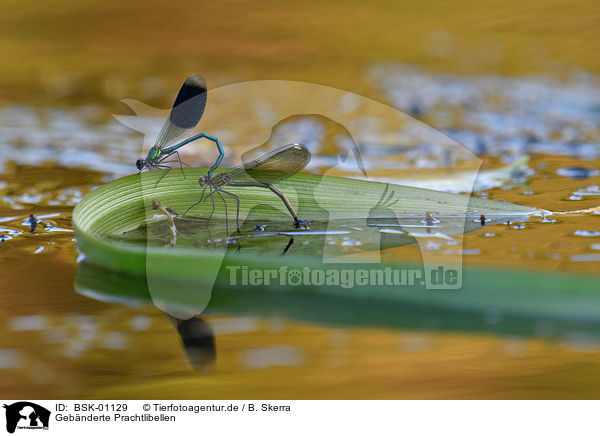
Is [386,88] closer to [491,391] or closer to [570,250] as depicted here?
[570,250]

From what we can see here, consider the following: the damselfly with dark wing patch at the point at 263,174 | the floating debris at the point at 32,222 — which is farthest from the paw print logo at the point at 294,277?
the floating debris at the point at 32,222

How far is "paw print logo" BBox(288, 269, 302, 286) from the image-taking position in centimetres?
53

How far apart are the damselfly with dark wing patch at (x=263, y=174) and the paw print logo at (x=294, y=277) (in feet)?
0.92

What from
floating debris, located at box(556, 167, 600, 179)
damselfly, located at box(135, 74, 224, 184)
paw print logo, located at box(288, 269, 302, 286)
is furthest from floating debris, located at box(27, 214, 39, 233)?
floating debris, located at box(556, 167, 600, 179)

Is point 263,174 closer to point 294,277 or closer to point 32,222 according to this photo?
point 294,277

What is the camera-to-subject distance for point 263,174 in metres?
0.83

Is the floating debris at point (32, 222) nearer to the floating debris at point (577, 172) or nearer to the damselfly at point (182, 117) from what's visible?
the damselfly at point (182, 117)

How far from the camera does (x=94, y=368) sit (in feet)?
2.13

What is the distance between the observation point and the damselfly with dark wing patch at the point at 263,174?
79 cm

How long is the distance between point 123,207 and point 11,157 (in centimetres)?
71

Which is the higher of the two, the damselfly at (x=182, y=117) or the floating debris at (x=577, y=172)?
the floating debris at (x=577, y=172)

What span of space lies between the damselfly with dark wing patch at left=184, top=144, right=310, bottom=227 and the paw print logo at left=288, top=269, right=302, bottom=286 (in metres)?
0.28
